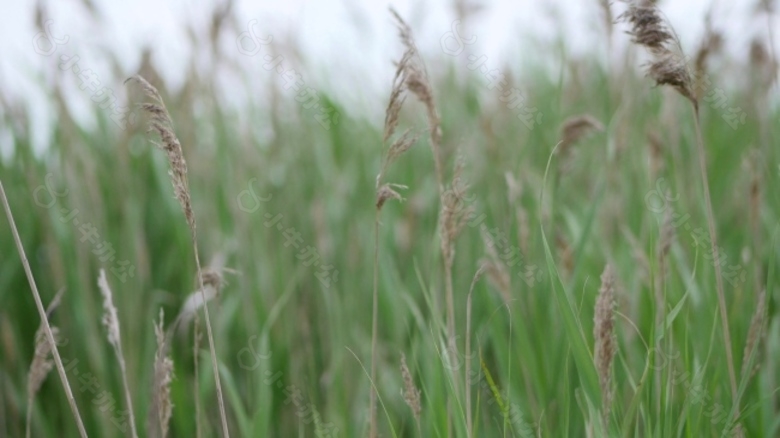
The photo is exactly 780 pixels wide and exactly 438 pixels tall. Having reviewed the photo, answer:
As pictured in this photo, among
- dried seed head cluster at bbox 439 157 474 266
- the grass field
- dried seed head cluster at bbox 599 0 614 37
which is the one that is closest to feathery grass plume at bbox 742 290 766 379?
the grass field

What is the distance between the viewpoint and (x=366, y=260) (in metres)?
2.39

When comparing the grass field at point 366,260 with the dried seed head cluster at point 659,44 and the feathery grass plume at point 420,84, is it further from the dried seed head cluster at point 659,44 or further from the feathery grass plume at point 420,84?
the dried seed head cluster at point 659,44

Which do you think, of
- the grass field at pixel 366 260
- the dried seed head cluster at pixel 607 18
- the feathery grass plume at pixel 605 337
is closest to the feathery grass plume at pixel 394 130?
the grass field at pixel 366 260

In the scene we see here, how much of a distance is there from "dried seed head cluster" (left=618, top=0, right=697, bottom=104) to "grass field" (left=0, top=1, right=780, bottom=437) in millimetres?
352

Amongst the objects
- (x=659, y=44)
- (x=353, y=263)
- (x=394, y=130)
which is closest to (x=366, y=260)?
(x=353, y=263)

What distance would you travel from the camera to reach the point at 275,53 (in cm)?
295

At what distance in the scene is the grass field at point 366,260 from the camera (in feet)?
5.24

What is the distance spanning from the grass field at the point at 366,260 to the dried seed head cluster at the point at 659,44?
35 cm

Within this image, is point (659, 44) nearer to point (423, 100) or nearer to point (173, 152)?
point (423, 100)

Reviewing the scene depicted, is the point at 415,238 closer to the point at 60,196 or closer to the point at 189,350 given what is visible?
the point at 189,350

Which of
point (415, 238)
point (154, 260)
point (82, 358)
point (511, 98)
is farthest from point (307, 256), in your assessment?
point (511, 98)

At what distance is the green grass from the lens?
5.35 ft

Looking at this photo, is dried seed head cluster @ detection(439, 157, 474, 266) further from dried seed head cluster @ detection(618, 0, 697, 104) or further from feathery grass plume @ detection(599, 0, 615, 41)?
feathery grass plume @ detection(599, 0, 615, 41)

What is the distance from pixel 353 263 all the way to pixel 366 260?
10cm
